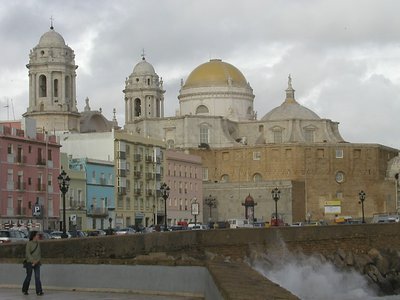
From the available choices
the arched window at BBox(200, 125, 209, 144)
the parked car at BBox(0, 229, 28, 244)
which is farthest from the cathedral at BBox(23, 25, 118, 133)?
the parked car at BBox(0, 229, 28, 244)

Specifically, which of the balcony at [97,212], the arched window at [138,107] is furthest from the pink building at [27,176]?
the arched window at [138,107]

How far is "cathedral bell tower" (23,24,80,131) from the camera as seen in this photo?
9894cm

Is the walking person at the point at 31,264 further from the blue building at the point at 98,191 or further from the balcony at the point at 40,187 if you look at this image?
the blue building at the point at 98,191

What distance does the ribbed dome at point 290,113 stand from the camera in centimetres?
12675

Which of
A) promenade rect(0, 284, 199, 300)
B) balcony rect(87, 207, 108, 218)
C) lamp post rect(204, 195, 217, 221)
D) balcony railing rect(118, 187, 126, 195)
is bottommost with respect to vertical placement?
promenade rect(0, 284, 199, 300)

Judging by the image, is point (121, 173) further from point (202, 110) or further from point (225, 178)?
point (202, 110)

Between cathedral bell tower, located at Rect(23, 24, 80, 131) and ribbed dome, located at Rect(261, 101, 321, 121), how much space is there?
34450mm

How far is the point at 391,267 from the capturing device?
169 feet

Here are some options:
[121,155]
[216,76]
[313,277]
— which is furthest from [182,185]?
[313,277]

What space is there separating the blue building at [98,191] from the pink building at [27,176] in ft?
12.8

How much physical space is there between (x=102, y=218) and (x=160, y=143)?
48.7ft

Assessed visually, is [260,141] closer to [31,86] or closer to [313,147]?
[313,147]

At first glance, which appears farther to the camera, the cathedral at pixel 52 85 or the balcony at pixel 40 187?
the cathedral at pixel 52 85

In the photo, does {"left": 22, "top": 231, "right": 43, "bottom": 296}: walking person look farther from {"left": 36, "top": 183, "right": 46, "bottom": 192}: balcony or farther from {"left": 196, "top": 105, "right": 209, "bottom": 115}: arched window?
{"left": 196, "top": 105, "right": 209, "bottom": 115}: arched window
